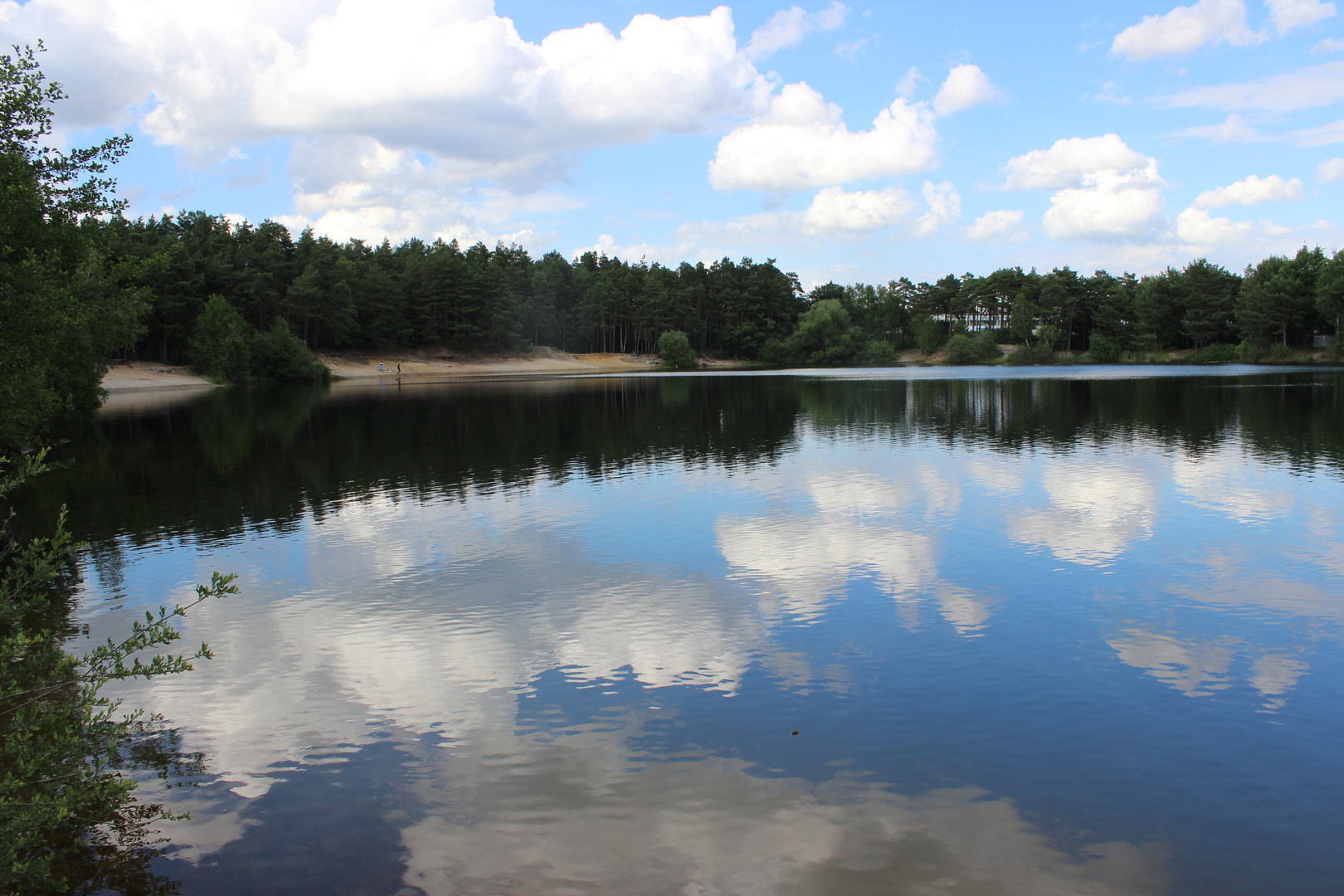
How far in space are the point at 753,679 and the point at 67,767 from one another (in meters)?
6.27

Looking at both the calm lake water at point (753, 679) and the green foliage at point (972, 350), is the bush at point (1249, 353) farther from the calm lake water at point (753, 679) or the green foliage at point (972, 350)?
the calm lake water at point (753, 679)

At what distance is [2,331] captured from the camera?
13133 millimetres

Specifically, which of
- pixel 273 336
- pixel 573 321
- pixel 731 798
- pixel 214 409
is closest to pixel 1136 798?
pixel 731 798

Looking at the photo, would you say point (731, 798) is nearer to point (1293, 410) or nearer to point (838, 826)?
point (838, 826)

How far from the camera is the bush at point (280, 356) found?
284 feet

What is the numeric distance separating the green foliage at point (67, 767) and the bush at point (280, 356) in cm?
8632

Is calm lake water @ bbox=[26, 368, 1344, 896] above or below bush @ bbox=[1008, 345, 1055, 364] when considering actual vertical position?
below

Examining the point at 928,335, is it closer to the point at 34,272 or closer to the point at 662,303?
the point at 662,303

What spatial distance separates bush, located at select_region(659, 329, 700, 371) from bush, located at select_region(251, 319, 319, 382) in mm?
50030

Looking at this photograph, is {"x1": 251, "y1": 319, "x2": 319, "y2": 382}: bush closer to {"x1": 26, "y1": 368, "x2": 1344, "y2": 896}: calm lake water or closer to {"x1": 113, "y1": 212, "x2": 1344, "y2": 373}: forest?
{"x1": 113, "y1": 212, "x2": 1344, "y2": 373}: forest

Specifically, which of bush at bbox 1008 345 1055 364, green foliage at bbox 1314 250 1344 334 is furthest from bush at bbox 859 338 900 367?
green foliage at bbox 1314 250 1344 334

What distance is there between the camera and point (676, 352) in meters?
123

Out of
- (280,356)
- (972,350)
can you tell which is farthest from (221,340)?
(972,350)

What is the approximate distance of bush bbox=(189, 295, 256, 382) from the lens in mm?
81812
